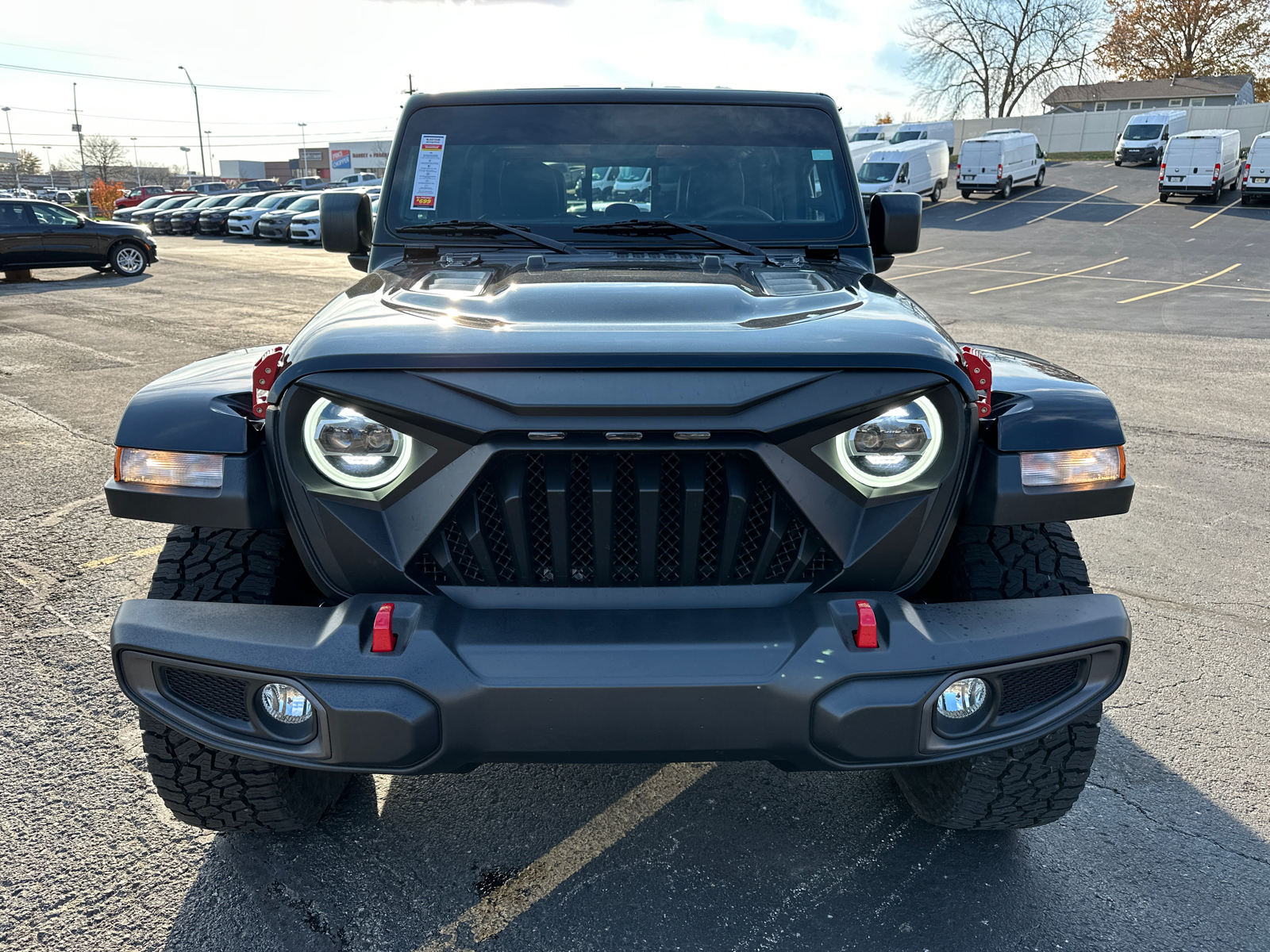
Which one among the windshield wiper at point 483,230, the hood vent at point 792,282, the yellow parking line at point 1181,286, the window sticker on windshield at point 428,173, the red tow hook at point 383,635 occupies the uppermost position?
the window sticker on windshield at point 428,173

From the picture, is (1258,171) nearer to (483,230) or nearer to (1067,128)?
(1067,128)

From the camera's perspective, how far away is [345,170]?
8981 cm

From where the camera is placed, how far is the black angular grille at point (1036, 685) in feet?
6.35

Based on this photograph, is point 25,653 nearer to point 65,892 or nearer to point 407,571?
point 65,892

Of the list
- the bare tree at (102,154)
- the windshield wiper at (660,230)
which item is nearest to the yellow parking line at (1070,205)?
the windshield wiper at (660,230)

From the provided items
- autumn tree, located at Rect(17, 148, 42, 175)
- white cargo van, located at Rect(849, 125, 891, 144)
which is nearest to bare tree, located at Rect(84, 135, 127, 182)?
autumn tree, located at Rect(17, 148, 42, 175)

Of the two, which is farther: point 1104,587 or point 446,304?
point 1104,587

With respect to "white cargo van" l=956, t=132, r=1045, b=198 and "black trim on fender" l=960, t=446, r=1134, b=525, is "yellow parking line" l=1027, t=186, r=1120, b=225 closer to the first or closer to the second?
"white cargo van" l=956, t=132, r=1045, b=198

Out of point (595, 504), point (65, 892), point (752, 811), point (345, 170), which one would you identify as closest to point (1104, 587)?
point (752, 811)

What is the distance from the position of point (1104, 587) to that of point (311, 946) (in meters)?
3.43

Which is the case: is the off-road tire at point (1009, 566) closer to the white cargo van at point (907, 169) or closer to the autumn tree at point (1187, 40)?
the white cargo van at point (907, 169)

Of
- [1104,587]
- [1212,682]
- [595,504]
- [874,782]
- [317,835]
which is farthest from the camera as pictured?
[1104,587]

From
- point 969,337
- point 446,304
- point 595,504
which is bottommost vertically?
point 969,337

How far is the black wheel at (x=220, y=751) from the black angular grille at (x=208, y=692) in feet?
0.70
